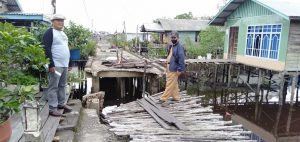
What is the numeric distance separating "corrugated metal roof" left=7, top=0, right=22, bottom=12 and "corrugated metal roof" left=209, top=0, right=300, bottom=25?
11659mm

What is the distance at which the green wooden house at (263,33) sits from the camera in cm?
1297

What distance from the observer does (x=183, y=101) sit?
7973mm

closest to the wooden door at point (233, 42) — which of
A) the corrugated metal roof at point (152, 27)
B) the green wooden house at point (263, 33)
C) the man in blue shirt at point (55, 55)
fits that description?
the green wooden house at point (263, 33)

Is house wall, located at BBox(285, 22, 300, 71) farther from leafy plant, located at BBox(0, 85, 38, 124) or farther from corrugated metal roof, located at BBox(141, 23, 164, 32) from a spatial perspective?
corrugated metal roof, located at BBox(141, 23, 164, 32)

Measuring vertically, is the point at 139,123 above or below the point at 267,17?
below

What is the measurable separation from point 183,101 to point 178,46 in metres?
1.66

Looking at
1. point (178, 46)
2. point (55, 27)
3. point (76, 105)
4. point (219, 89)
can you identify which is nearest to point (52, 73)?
point (55, 27)

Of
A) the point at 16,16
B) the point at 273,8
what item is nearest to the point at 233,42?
the point at 273,8

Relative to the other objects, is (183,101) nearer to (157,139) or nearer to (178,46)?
(178,46)

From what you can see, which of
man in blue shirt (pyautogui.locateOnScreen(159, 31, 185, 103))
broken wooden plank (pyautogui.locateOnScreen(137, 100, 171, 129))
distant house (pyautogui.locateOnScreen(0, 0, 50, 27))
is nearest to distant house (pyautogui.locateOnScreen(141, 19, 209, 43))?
distant house (pyautogui.locateOnScreen(0, 0, 50, 27))

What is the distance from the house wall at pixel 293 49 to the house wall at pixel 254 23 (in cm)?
16

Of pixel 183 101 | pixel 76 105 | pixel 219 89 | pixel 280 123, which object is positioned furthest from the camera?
pixel 219 89

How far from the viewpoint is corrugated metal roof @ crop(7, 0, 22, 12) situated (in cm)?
1627

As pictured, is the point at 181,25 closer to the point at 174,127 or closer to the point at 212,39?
the point at 212,39
